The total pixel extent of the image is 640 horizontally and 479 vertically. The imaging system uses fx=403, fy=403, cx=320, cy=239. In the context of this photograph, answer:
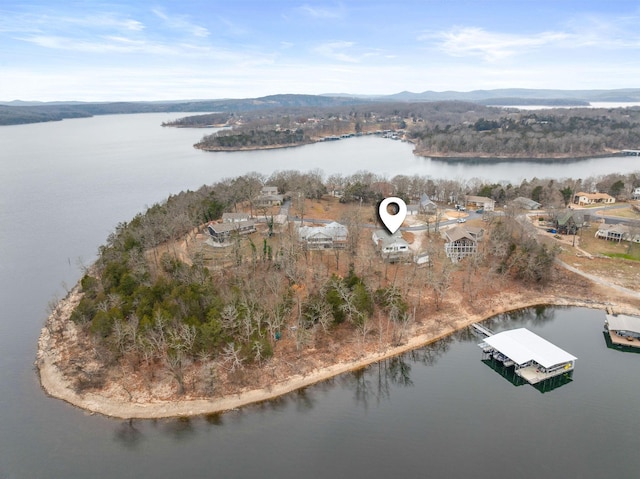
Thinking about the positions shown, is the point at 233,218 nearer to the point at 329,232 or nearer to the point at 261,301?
the point at 329,232

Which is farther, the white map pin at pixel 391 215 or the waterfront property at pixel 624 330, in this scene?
the waterfront property at pixel 624 330

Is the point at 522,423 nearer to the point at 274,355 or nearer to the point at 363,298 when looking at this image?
the point at 363,298

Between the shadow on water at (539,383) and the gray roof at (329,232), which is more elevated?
the gray roof at (329,232)

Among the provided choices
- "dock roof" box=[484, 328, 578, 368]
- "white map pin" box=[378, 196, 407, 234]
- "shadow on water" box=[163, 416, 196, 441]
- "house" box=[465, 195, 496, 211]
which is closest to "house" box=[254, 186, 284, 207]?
"house" box=[465, 195, 496, 211]

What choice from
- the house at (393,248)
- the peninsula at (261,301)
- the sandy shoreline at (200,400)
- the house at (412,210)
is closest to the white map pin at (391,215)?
the peninsula at (261,301)

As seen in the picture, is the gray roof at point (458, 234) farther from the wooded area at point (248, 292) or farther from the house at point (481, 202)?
the house at point (481, 202)

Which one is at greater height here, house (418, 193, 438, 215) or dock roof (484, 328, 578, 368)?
house (418, 193, 438, 215)

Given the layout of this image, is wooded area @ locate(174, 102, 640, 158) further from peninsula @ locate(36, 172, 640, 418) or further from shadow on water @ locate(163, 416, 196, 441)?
shadow on water @ locate(163, 416, 196, 441)

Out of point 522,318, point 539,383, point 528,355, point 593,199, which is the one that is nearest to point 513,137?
point 593,199
